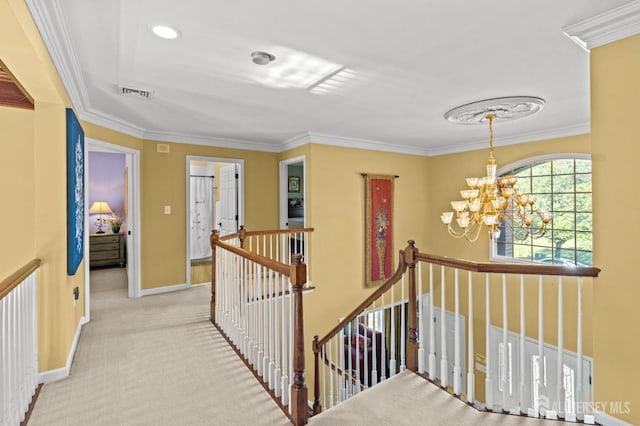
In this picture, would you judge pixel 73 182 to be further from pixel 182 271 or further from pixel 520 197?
pixel 520 197

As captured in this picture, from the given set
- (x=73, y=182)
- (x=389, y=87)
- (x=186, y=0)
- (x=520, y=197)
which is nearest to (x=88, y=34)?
(x=186, y=0)

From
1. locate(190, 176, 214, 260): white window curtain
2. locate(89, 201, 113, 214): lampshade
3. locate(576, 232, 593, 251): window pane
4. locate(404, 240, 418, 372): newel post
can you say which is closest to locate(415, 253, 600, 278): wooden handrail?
locate(404, 240, 418, 372): newel post

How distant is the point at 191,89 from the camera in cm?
310

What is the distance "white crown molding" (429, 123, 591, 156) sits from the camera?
4500 millimetres

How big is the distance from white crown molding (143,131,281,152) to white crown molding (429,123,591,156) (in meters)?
3.25

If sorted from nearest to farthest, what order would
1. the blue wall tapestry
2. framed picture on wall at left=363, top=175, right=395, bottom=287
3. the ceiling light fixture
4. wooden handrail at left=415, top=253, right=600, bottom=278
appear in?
wooden handrail at left=415, top=253, right=600, bottom=278, the ceiling light fixture, the blue wall tapestry, framed picture on wall at left=363, top=175, right=395, bottom=287

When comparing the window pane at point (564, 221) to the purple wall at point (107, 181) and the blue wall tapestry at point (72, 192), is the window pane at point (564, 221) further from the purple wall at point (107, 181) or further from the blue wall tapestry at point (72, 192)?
the purple wall at point (107, 181)

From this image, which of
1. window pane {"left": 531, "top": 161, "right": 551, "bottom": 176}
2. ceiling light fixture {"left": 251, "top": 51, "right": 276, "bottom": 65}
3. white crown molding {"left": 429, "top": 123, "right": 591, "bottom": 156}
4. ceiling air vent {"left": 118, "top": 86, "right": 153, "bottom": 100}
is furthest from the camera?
window pane {"left": 531, "top": 161, "right": 551, "bottom": 176}

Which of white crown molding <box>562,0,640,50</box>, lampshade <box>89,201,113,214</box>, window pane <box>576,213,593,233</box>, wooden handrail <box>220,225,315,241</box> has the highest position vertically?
white crown molding <box>562,0,640,50</box>

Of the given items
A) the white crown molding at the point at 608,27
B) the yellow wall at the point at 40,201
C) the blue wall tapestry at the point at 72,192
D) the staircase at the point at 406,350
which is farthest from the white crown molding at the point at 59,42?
the white crown molding at the point at 608,27

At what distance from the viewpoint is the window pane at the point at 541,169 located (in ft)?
16.4

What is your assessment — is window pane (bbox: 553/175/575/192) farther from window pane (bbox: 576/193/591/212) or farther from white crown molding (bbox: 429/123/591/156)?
white crown molding (bbox: 429/123/591/156)

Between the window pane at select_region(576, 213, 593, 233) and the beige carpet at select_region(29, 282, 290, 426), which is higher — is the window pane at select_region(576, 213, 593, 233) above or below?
above

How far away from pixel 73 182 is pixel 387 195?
15.0 ft
